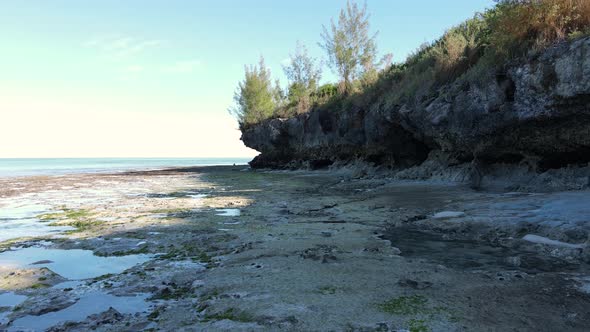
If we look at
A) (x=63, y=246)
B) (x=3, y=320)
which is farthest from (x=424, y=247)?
(x=63, y=246)

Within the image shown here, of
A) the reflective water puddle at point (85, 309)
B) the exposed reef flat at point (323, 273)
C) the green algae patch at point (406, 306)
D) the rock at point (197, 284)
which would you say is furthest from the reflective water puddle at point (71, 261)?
the green algae patch at point (406, 306)

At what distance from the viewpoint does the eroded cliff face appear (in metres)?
9.54

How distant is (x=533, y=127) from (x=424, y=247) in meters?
7.43

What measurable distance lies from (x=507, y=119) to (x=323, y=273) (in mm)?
9501

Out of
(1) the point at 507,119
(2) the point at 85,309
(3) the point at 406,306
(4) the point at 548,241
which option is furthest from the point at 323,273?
(1) the point at 507,119

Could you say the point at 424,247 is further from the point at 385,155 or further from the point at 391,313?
the point at 385,155

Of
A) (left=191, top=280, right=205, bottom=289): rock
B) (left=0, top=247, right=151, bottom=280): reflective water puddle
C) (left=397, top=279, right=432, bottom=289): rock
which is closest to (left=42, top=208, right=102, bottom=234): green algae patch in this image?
(left=0, top=247, right=151, bottom=280): reflective water puddle

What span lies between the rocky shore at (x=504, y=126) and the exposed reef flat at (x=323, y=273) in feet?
8.67

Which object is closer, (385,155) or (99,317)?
(99,317)

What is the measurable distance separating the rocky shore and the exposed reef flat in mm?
2644

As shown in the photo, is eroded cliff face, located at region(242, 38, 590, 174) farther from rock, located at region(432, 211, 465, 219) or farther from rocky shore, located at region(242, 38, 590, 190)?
rock, located at region(432, 211, 465, 219)

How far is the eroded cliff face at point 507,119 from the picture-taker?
31.3 feet

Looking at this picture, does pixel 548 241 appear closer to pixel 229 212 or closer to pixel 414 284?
pixel 414 284

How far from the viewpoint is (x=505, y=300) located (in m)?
3.69
